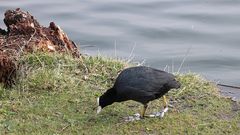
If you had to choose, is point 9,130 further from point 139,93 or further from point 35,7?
point 35,7

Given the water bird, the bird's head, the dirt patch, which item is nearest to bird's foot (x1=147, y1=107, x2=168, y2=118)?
the water bird

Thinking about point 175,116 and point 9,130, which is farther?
point 175,116

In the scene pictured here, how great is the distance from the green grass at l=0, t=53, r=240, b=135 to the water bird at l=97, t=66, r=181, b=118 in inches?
9.1

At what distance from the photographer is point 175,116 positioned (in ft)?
20.4

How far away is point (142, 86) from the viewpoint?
599cm

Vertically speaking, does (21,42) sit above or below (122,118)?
above

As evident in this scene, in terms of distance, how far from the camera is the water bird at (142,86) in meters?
5.98

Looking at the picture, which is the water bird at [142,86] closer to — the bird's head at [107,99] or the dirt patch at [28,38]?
the bird's head at [107,99]

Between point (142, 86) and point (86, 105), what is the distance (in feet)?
2.71

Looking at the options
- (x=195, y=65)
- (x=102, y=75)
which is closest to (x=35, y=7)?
(x=195, y=65)

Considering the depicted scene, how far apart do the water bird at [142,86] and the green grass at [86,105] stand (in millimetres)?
230

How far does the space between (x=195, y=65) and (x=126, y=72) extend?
12.2 feet

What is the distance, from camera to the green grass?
19.4 feet

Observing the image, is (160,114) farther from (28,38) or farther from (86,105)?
(28,38)
